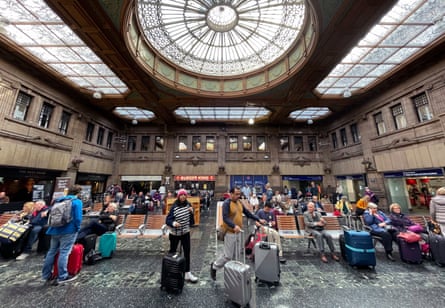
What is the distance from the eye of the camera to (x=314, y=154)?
19.1 meters

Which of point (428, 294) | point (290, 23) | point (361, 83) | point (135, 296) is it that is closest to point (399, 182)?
point (361, 83)

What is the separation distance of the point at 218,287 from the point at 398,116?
16.0m

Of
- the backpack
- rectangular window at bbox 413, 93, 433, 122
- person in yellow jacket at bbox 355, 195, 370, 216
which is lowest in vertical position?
person in yellow jacket at bbox 355, 195, 370, 216

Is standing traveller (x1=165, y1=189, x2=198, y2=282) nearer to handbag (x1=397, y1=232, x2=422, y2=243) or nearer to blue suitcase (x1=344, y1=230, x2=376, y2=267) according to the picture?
blue suitcase (x1=344, y1=230, x2=376, y2=267)

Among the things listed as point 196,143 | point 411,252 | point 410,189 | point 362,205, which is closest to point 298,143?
point 410,189

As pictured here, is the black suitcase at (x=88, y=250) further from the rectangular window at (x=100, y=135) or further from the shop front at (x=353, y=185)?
the shop front at (x=353, y=185)

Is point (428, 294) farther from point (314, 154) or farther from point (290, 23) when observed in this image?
point (314, 154)

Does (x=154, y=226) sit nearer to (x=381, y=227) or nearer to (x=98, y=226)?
(x=98, y=226)

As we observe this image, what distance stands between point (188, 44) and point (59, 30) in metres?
6.44

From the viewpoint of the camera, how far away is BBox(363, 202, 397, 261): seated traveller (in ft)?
15.2

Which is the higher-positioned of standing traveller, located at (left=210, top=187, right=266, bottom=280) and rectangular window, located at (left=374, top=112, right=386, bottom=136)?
rectangular window, located at (left=374, top=112, right=386, bottom=136)

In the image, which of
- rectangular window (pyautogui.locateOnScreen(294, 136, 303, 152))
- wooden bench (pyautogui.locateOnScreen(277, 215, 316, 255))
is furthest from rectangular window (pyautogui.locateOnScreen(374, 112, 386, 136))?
wooden bench (pyautogui.locateOnScreen(277, 215, 316, 255))

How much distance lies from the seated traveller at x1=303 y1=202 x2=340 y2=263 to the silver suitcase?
77.3 inches

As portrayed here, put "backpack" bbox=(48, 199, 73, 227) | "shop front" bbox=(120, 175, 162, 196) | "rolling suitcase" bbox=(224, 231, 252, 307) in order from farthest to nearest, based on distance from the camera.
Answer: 1. "shop front" bbox=(120, 175, 162, 196)
2. "backpack" bbox=(48, 199, 73, 227)
3. "rolling suitcase" bbox=(224, 231, 252, 307)
